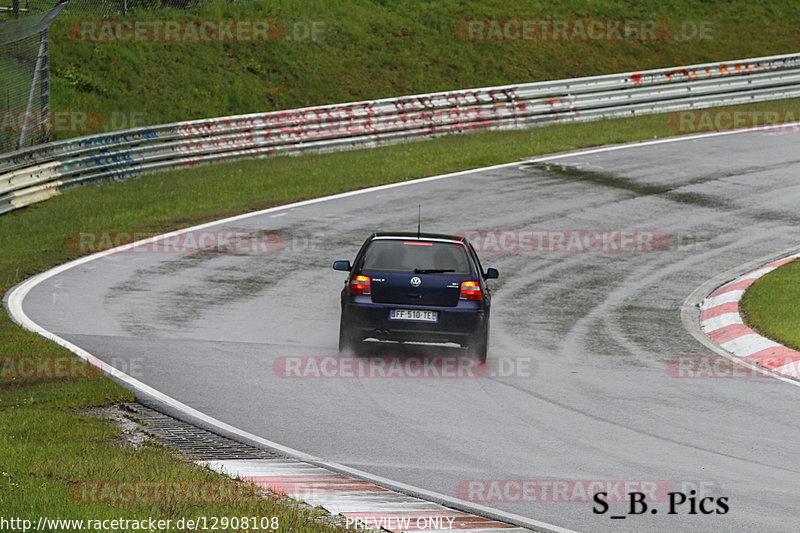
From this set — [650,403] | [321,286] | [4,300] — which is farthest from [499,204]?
[650,403]

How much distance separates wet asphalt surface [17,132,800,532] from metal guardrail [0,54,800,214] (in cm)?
458

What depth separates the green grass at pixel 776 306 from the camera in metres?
13.4

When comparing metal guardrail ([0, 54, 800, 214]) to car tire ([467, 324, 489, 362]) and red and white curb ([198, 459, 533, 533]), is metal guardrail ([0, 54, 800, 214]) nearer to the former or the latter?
car tire ([467, 324, 489, 362])

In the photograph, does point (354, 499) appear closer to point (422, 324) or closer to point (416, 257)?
point (422, 324)

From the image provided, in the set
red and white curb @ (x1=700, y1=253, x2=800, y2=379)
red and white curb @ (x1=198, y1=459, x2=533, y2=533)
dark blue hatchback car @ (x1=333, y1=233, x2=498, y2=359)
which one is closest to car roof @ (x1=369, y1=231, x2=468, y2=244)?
dark blue hatchback car @ (x1=333, y1=233, x2=498, y2=359)

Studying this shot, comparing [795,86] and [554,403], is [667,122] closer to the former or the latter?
[795,86]

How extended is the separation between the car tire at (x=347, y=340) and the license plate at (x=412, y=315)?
1.63 ft

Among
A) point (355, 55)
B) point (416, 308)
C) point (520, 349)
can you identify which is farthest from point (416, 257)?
point (355, 55)

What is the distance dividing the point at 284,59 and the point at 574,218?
15.4m

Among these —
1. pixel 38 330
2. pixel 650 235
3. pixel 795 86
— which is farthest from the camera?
pixel 795 86

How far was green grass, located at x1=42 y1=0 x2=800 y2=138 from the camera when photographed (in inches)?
1171

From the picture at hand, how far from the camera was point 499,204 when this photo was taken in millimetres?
21641

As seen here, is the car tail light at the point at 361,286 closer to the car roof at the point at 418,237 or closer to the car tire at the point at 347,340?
the car tire at the point at 347,340

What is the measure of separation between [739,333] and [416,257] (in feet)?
13.9
